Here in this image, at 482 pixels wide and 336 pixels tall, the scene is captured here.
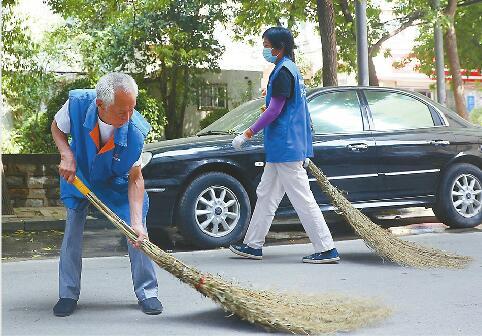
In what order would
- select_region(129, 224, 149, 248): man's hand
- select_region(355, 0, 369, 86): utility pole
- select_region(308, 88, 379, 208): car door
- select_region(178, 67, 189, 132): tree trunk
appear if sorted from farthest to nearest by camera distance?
select_region(178, 67, 189, 132): tree trunk
select_region(355, 0, 369, 86): utility pole
select_region(308, 88, 379, 208): car door
select_region(129, 224, 149, 248): man's hand

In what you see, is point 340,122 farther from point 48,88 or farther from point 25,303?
point 48,88

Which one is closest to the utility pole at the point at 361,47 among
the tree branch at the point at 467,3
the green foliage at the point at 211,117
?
the green foliage at the point at 211,117

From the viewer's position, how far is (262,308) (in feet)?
14.7

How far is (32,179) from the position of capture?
533 inches

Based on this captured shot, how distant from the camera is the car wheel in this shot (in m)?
7.76

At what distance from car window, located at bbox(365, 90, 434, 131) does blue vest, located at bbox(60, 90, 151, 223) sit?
14.8 ft

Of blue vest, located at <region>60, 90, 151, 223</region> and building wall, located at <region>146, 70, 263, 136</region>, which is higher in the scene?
building wall, located at <region>146, 70, 263, 136</region>

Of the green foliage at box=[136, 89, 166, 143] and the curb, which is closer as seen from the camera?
the curb

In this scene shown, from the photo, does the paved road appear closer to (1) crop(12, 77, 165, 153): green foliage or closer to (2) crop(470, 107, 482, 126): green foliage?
(1) crop(12, 77, 165, 153): green foliage

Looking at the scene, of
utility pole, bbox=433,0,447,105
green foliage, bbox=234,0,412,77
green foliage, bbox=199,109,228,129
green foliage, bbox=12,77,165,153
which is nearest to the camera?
green foliage, bbox=234,0,412,77

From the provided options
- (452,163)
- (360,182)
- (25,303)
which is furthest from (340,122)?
(25,303)

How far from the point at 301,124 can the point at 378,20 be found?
1730 cm

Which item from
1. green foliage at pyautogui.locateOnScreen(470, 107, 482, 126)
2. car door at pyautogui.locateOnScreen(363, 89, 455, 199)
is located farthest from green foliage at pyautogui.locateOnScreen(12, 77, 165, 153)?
green foliage at pyautogui.locateOnScreen(470, 107, 482, 126)

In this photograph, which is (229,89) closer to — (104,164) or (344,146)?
(344,146)
